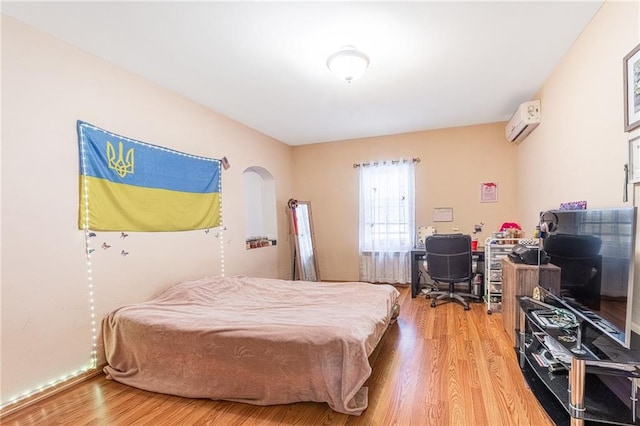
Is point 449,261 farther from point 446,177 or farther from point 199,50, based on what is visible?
point 199,50

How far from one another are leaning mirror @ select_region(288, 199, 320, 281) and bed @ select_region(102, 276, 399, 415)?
2.35 meters

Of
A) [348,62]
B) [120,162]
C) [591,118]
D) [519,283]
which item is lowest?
[519,283]

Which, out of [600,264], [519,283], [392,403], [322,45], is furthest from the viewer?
[519,283]

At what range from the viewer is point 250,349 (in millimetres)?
1983

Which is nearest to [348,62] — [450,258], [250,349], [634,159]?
[634,159]

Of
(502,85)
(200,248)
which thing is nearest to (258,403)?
(200,248)

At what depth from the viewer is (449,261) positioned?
3.91 meters

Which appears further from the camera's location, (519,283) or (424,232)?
(424,232)

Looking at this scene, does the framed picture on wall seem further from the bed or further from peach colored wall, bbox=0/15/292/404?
peach colored wall, bbox=0/15/292/404

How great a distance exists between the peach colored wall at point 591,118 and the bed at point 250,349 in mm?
1581

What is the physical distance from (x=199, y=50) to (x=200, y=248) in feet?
6.77

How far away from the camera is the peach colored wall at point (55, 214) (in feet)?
6.50

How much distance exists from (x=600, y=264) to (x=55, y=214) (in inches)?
137

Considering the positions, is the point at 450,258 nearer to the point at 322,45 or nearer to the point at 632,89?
the point at 632,89
